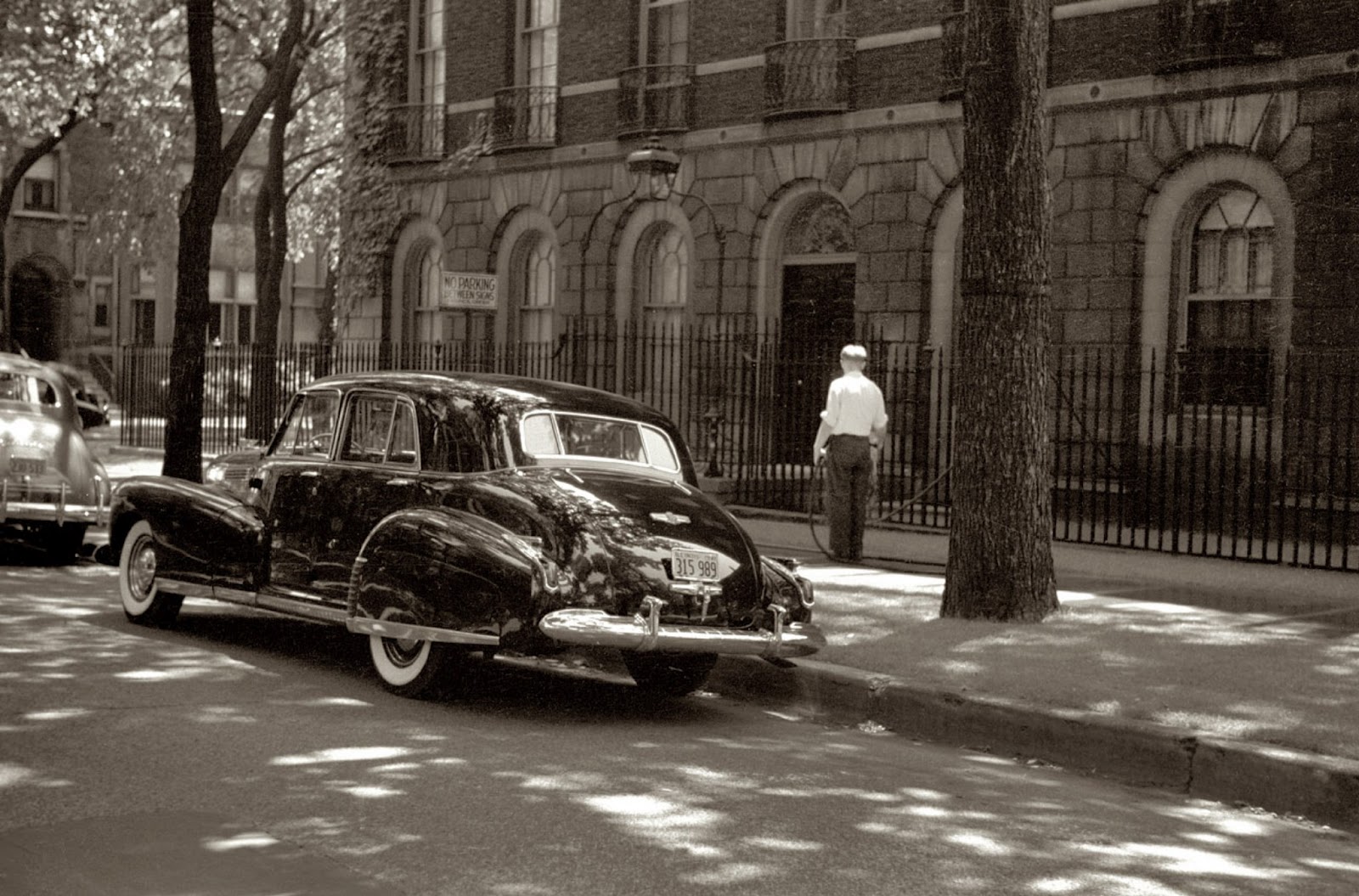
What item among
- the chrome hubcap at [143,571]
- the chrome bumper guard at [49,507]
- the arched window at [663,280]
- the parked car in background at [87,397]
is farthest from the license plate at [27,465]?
the arched window at [663,280]

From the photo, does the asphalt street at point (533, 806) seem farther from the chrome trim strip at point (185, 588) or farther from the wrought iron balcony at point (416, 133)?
the wrought iron balcony at point (416, 133)

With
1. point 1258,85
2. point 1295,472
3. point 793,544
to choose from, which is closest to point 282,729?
point 793,544

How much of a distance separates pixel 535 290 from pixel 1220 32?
1215 centimetres

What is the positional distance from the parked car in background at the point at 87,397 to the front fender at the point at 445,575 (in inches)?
312

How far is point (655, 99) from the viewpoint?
23.9 metres

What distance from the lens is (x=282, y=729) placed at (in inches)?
295

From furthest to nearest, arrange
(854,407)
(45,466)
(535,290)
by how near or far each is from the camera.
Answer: (535,290) < (854,407) < (45,466)

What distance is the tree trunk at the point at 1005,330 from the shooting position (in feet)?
34.2

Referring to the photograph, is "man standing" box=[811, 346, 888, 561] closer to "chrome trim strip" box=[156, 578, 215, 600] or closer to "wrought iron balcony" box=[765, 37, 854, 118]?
"chrome trim strip" box=[156, 578, 215, 600]

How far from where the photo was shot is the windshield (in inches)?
346

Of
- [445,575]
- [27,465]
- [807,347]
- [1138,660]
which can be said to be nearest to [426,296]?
[807,347]

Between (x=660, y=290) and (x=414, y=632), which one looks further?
(x=660, y=290)

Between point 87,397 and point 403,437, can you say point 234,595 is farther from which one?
point 87,397

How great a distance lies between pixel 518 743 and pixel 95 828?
83.2 inches
